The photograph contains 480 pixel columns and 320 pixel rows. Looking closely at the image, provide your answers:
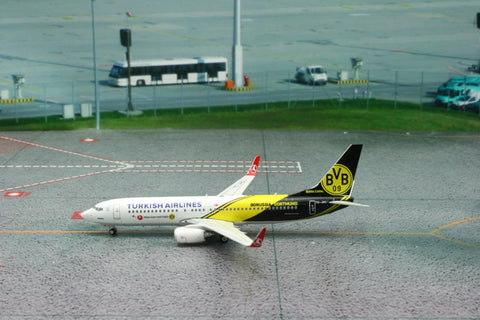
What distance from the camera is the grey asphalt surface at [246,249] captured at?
4691cm

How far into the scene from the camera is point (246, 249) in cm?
5562

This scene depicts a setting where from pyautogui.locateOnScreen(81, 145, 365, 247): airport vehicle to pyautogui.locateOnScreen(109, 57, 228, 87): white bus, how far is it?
60.8 meters

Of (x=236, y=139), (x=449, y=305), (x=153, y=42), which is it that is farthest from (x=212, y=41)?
(x=449, y=305)

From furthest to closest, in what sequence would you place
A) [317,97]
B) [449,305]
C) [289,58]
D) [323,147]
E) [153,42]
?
[153,42] → [289,58] → [317,97] → [323,147] → [449,305]

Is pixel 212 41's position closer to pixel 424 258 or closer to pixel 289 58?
pixel 289 58

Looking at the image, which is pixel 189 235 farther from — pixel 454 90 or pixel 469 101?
pixel 469 101

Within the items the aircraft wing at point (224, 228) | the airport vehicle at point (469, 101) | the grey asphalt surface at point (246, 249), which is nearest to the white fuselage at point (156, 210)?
the aircraft wing at point (224, 228)

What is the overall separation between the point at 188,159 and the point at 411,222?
29.7 m

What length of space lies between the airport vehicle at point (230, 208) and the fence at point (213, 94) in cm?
A: 4764

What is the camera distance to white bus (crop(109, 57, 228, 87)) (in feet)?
387

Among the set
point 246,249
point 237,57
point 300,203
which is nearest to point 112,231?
point 246,249

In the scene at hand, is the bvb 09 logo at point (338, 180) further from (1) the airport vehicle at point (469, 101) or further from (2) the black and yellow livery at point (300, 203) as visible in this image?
(1) the airport vehicle at point (469, 101)

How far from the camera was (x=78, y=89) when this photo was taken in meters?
115

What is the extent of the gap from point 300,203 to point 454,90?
62207 mm
